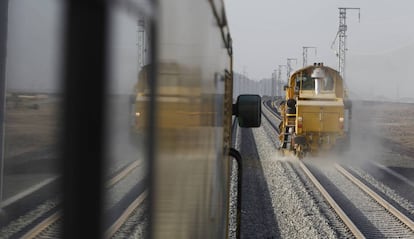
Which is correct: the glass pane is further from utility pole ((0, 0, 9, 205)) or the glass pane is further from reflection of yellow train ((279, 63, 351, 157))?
reflection of yellow train ((279, 63, 351, 157))

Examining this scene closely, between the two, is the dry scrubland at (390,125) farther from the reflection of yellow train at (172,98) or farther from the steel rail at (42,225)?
the steel rail at (42,225)

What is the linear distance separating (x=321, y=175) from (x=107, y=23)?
1410cm

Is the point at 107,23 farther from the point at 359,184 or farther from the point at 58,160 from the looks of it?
the point at 359,184

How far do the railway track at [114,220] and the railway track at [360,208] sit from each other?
7.16 m

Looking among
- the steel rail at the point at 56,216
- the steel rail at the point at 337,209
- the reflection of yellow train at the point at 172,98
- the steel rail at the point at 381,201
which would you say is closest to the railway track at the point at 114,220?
the steel rail at the point at 56,216

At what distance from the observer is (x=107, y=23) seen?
93cm

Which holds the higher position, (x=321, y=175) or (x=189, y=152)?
(x=189, y=152)

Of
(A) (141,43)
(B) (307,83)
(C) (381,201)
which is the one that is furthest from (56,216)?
(B) (307,83)

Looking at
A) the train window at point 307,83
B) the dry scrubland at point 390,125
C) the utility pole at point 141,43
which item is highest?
the train window at point 307,83

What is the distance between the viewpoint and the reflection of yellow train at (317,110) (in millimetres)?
16531

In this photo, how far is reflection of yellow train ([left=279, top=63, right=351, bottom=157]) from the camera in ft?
54.2

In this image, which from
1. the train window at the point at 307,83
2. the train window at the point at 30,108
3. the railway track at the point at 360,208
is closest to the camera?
the train window at the point at 30,108

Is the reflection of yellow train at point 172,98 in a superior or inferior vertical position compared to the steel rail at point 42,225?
superior

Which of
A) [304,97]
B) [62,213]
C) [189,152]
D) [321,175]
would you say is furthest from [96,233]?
[304,97]
